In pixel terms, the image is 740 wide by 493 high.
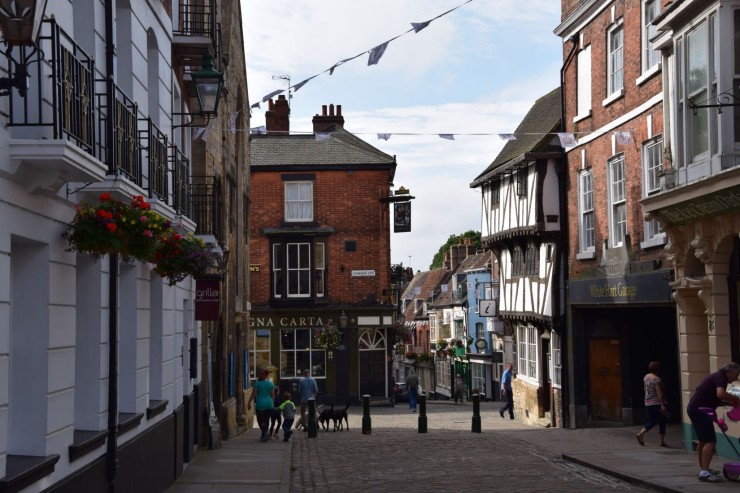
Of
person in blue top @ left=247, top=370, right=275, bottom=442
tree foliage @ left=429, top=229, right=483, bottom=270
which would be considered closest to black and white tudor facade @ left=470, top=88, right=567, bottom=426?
person in blue top @ left=247, top=370, right=275, bottom=442

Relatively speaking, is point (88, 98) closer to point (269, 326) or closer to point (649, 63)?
point (649, 63)

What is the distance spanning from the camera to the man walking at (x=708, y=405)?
1363 cm

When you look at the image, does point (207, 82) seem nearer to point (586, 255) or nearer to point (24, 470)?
point (24, 470)

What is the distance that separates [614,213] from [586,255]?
196cm

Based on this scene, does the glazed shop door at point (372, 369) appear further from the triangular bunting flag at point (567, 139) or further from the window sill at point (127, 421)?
the window sill at point (127, 421)

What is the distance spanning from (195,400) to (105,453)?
348 inches

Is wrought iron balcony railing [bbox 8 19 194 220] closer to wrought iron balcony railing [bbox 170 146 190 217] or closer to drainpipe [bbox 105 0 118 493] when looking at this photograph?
drainpipe [bbox 105 0 118 493]

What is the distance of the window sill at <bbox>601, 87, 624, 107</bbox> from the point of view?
23.0 metres

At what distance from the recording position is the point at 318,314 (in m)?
43.1

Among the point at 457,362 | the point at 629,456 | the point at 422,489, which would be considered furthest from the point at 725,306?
the point at 457,362

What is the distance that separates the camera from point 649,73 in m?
21.1

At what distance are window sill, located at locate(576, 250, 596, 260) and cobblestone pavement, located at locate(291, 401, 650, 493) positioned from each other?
391 centimetres

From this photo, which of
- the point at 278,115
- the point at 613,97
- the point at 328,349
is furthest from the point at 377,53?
the point at 278,115

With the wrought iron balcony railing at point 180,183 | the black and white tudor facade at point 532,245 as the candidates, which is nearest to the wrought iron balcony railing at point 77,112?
the wrought iron balcony railing at point 180,183
